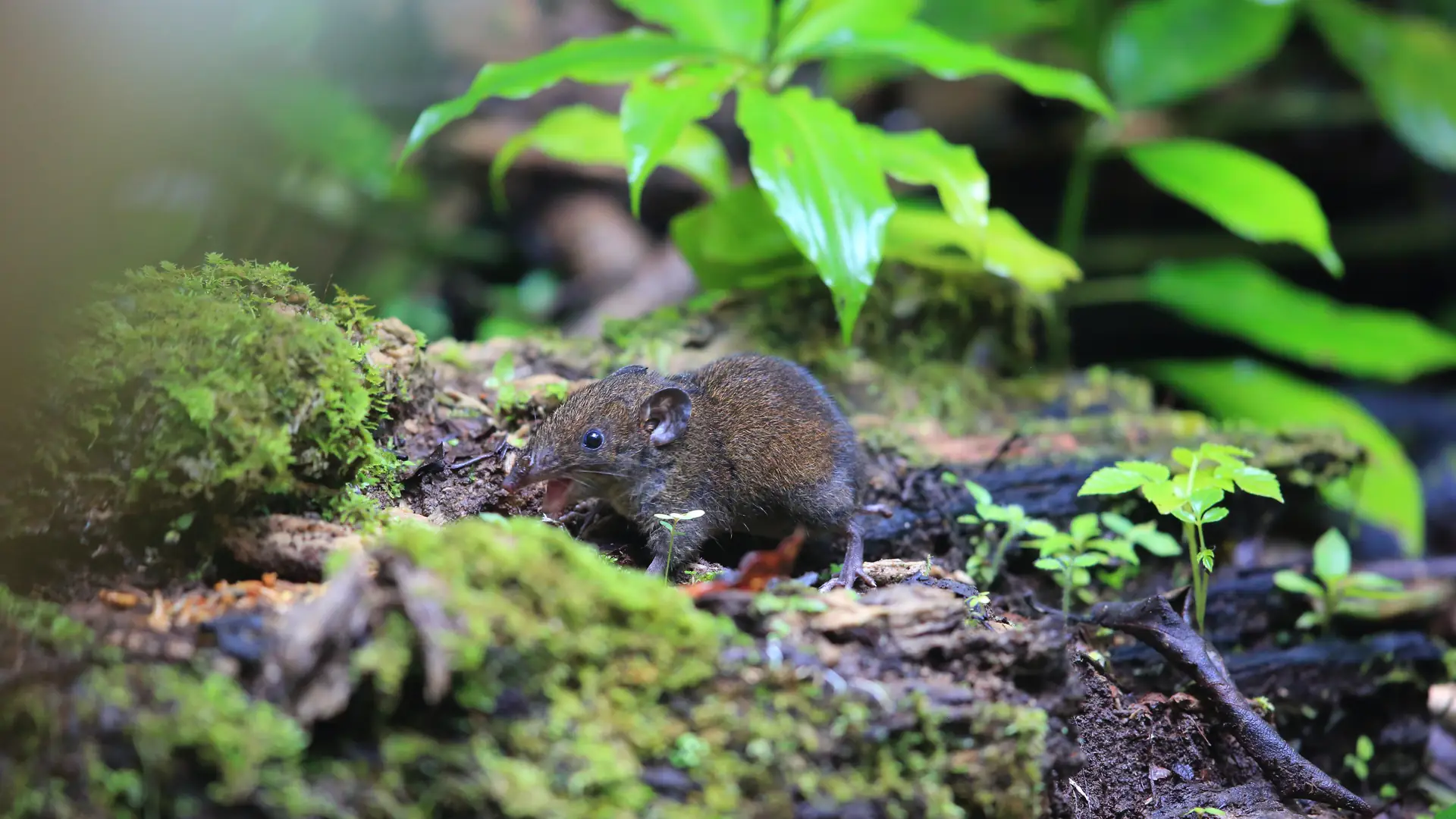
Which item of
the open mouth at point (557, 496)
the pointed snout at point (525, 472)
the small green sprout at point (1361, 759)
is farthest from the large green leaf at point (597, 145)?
the small green sprout at point (1361, 759)

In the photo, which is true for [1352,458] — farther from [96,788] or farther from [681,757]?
[96,788]

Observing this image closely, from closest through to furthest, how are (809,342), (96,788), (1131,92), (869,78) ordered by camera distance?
(96,788) → (809,342) → (1131,92) → (869,78)

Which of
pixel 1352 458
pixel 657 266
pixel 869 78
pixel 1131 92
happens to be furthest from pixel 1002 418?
pixel 657 266

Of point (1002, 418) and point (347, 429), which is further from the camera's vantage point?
point (1002, 418)

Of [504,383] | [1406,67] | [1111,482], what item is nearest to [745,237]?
[504,383]

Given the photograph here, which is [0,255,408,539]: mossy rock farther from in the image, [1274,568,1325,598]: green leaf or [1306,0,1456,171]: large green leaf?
[1306,0,1456,171]: large green leaf

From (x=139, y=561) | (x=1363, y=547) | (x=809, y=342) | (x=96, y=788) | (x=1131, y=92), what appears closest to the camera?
(x=96, y=788)
